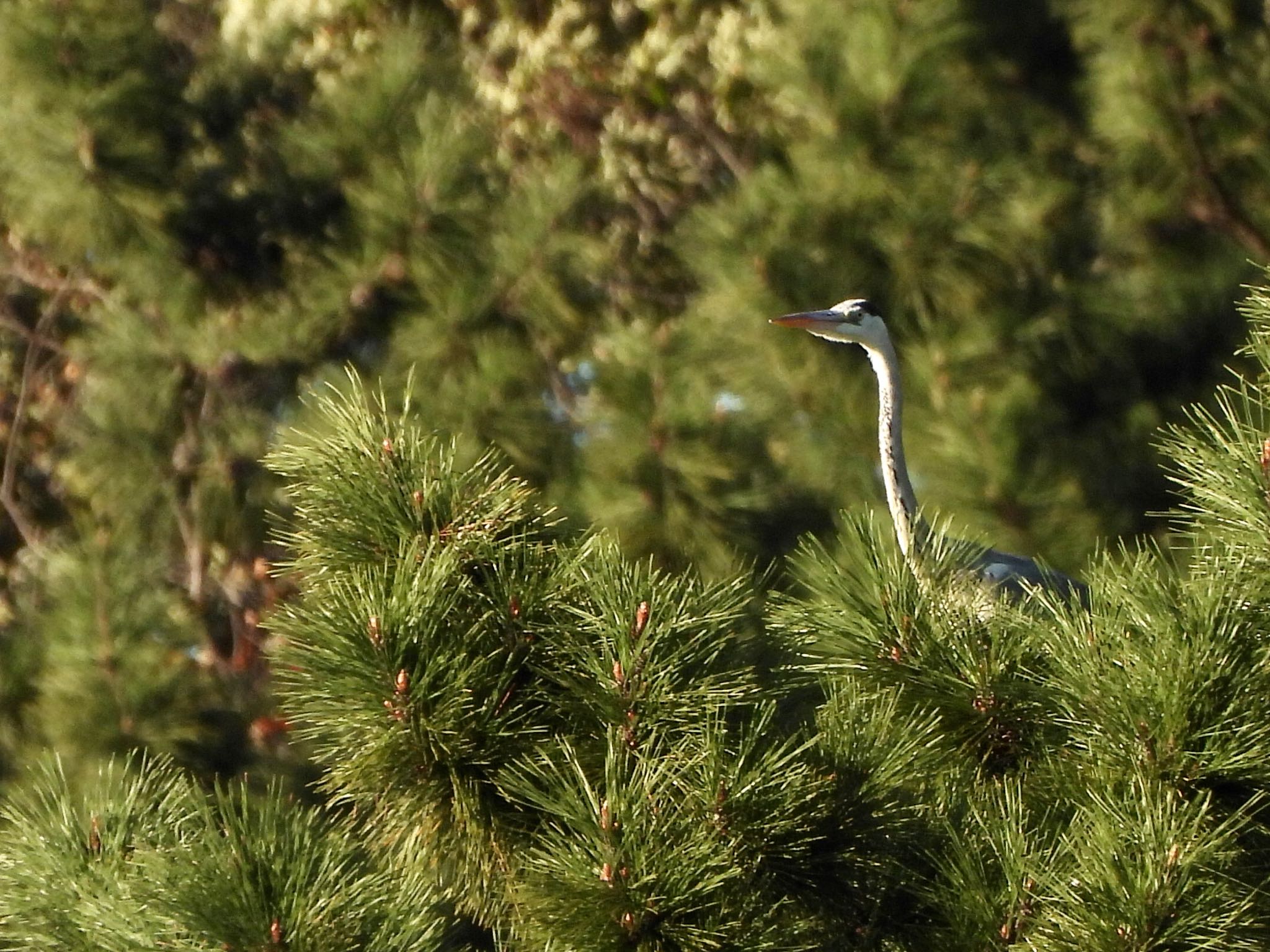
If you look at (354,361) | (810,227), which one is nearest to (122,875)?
(354,361)

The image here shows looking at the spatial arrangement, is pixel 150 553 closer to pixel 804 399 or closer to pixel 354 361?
A: pixel 354 361

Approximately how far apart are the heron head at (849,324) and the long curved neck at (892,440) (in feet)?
0.07

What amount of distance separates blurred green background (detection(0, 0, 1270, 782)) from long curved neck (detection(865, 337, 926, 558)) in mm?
734

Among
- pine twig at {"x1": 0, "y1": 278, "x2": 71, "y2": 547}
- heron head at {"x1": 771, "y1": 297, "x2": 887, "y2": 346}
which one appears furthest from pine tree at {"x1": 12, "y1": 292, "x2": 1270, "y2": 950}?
pine twig at {"x1": 0, "y1": 278, "x2": 71, "y2": 547}

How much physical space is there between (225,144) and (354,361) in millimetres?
780

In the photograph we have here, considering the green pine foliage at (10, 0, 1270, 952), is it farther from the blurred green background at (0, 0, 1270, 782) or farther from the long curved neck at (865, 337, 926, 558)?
the long curved neck at (865, 337, 926, 558)

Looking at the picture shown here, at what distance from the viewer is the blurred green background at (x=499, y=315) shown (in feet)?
16.6

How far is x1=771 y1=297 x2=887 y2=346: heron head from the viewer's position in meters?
4.48

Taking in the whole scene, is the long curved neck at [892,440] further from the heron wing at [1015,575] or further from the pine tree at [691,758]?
the pine tree at [691,758]

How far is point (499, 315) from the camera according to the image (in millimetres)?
5664

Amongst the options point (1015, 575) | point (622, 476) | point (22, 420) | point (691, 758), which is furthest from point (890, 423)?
point (22, 420)

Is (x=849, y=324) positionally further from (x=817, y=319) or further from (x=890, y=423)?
(x=890, y=423)

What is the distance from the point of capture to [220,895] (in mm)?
1812

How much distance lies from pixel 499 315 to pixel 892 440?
1.86m
